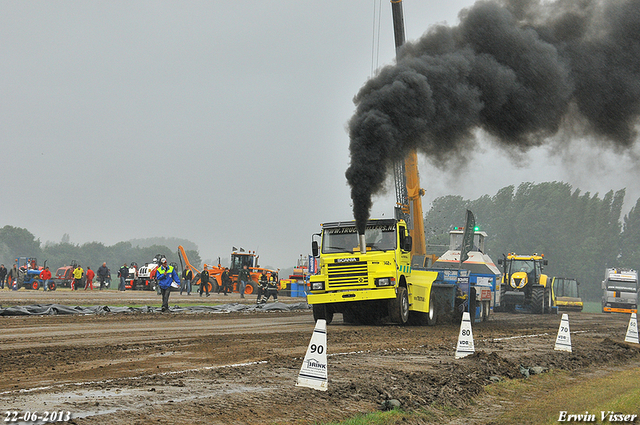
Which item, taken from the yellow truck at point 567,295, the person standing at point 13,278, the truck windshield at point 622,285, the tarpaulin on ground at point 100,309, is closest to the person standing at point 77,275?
the person standing at point 13,278

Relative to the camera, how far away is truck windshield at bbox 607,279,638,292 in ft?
162

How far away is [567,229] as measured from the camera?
99.0 meters

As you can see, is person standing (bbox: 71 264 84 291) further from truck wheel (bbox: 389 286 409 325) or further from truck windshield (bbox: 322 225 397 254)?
truck wheel (bbox: 389 286 409 325)

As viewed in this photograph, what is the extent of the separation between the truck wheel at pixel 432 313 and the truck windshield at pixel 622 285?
34252mm

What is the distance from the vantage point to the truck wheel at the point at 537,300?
113ft

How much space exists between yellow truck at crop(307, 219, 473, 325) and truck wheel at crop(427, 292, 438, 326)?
18.9 inches

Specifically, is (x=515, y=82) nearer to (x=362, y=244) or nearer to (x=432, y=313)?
(x=362, y=244)

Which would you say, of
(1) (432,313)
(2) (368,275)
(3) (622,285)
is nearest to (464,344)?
(2) (368,275)

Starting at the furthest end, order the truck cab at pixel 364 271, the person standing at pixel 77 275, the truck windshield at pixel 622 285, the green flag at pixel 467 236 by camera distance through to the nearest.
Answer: the truck windshield at pixel 622 285
the person standing at pixel 77 275
the green flag at pixel 467 236
the truck cab at pixel 364 271

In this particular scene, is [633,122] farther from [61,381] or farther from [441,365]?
[61,381]

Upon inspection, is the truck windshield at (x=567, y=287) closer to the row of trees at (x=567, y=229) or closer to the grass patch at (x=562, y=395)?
the grass patch at (x=562, y=395)

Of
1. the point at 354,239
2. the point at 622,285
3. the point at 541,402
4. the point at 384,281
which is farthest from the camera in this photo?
the point at 622,285

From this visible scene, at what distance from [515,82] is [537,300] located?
60.3 feet

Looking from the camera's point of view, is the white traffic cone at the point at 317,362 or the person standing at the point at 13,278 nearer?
the white traffic cone at the point at 317,362
